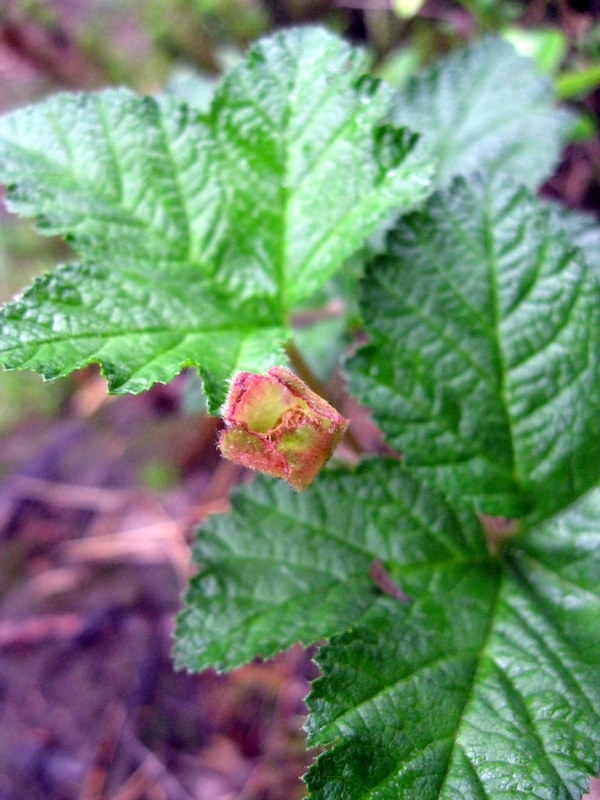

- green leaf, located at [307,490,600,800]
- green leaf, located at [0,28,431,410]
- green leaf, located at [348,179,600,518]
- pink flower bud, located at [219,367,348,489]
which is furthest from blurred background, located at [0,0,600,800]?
pink flower bud, located at [219,367,348,489]

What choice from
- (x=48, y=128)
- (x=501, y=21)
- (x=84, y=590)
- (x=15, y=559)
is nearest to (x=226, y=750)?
(x=84, y=590)

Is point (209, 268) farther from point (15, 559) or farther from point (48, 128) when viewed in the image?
point (15, 559)

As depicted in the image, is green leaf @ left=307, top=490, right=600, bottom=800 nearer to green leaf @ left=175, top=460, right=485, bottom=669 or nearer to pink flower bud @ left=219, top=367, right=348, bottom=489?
green leaf @ left=175, top=460, right=485, bottom=669

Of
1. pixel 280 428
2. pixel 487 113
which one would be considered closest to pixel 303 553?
pixel 280 428

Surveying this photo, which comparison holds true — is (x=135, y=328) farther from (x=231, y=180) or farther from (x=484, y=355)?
(x=484, y=355)

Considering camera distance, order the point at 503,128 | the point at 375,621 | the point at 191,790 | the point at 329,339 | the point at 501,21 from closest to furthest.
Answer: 1. the point at 375,621
2. the point at 503,128
3. the point at 329,339
4. the point at 191,790
5. the point at 501,21

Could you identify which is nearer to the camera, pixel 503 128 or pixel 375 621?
pixel 375 621
